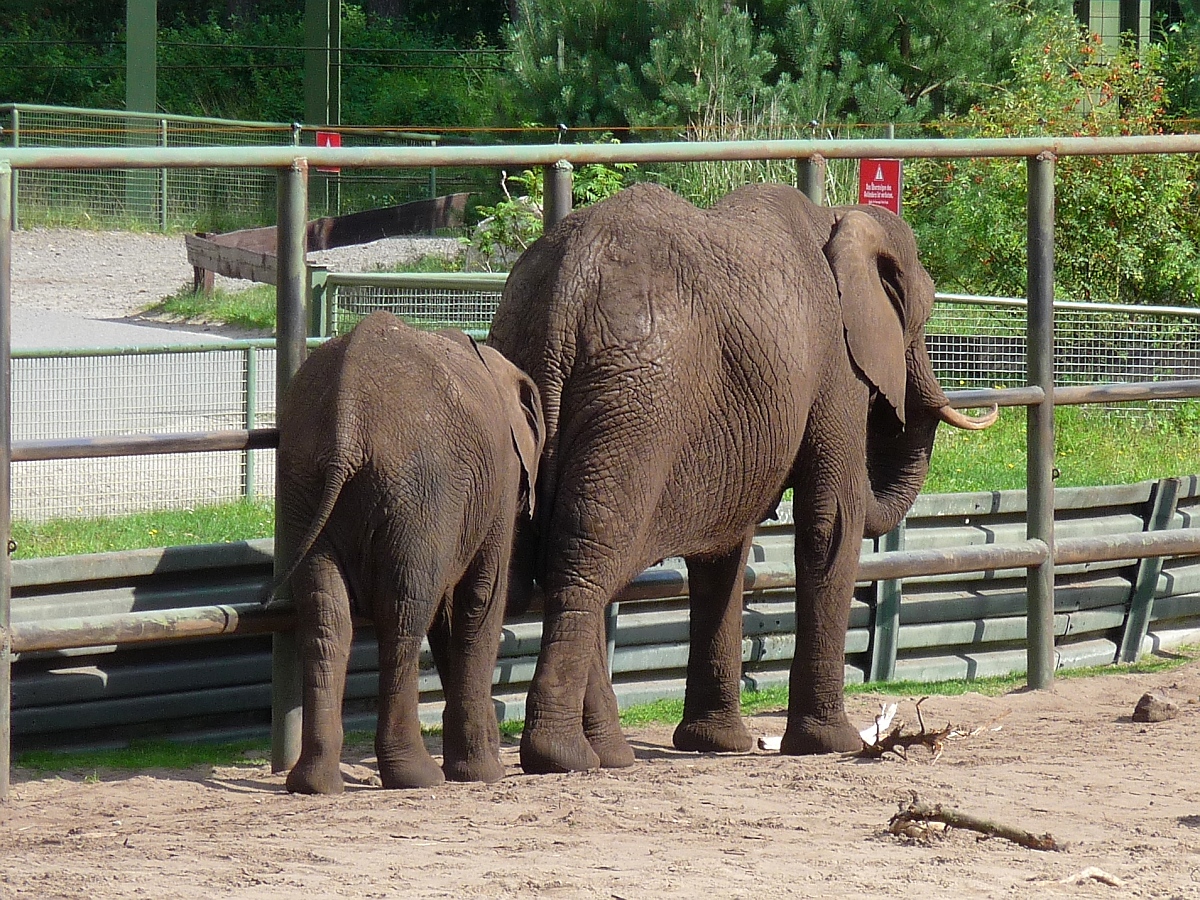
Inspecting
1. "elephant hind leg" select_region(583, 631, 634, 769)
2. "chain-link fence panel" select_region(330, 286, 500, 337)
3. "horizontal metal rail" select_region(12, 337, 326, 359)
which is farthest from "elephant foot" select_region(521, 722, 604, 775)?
"chain-link fence panel" select_region(330, 286, 500, 337)

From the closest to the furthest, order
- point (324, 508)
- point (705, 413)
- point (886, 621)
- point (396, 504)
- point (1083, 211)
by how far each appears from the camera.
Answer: point (324, 508) < point (396, 504) < point (705, 413) < point (886, 621) < point (1083, 211)

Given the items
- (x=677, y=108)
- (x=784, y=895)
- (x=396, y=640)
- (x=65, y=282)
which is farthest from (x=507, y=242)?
(x=784, y=895)

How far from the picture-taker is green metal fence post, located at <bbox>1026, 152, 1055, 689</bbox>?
723cm

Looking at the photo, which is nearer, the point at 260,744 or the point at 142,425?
the point at 260,744

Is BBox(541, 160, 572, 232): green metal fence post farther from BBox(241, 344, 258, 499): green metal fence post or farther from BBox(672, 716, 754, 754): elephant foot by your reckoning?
BBox(241, 344, 258, 499): green metal fence post

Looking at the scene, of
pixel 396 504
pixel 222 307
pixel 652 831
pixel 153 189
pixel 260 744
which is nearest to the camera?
pixel 652 831

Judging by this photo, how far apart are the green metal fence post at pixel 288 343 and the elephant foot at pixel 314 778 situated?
1.54 feet

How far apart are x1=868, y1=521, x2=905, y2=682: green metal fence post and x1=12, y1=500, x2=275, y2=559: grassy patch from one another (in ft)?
9.89

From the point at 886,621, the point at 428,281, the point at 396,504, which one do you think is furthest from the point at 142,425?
the point at 396,504

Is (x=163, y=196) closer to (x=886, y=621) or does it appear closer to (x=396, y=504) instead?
(x=886, y=621)

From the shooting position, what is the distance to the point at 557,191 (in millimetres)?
6242

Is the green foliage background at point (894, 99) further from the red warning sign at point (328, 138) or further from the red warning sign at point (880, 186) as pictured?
the red warning sign at point (328, 138)

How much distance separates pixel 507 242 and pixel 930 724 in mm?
8639

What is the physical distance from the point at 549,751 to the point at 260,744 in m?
1.22
